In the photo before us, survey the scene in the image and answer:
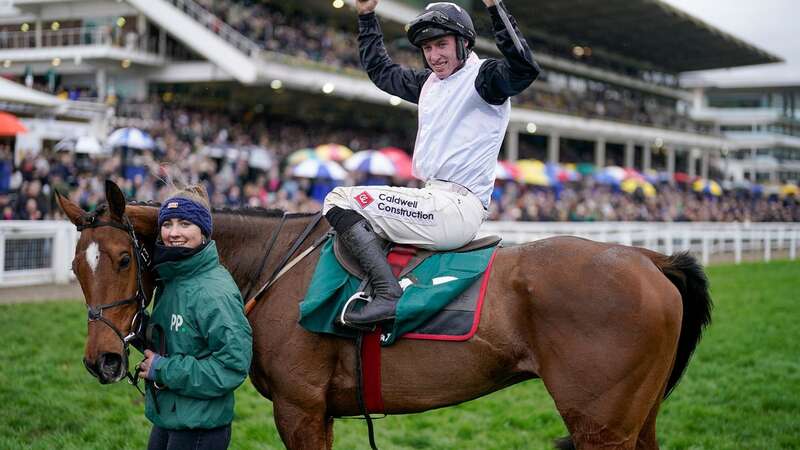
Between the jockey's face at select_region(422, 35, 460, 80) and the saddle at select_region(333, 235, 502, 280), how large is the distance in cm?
81

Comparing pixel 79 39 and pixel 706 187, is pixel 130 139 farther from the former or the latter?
pixel 706 187

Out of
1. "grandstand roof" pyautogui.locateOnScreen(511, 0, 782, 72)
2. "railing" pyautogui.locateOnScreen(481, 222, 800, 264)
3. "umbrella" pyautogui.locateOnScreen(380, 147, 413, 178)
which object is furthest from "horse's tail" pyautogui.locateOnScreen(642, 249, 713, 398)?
"grandstand roof" pyautogui.locateOnScreen(511, 0, 782, 72)

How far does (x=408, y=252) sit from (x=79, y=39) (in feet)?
84.8

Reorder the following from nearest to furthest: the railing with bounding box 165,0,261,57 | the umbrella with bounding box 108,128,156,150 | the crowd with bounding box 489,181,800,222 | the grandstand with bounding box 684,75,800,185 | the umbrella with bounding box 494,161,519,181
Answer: the umbrella with bounding box 108,128,156,150 → the crowd with bounding box 489,181,800,222 → the umbrella with bounding box 494,161,519,181 → the railing with bounding box 165,0,261,57 → the grandstand with bounding box 684,75,800,185

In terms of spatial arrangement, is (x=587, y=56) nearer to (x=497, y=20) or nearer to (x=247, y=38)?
(x=247, y=38)

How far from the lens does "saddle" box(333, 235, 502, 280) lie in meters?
3.34

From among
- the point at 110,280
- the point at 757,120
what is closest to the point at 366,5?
the point at 110,280

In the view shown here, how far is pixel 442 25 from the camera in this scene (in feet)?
10.9

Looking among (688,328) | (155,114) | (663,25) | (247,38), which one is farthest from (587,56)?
(688,328)

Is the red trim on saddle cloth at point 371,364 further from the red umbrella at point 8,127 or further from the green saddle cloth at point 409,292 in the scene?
the red umbrella at point 8,127

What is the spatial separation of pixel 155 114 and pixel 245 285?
768 inches

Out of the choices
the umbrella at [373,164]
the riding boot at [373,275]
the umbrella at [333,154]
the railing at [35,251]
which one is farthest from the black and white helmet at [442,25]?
the umbrella at [333,154]

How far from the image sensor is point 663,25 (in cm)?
4191

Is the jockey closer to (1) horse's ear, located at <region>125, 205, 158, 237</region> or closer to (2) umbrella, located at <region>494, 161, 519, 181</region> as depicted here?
(1) horse's ear, located at <region>125, 205, 158, 237</region>
